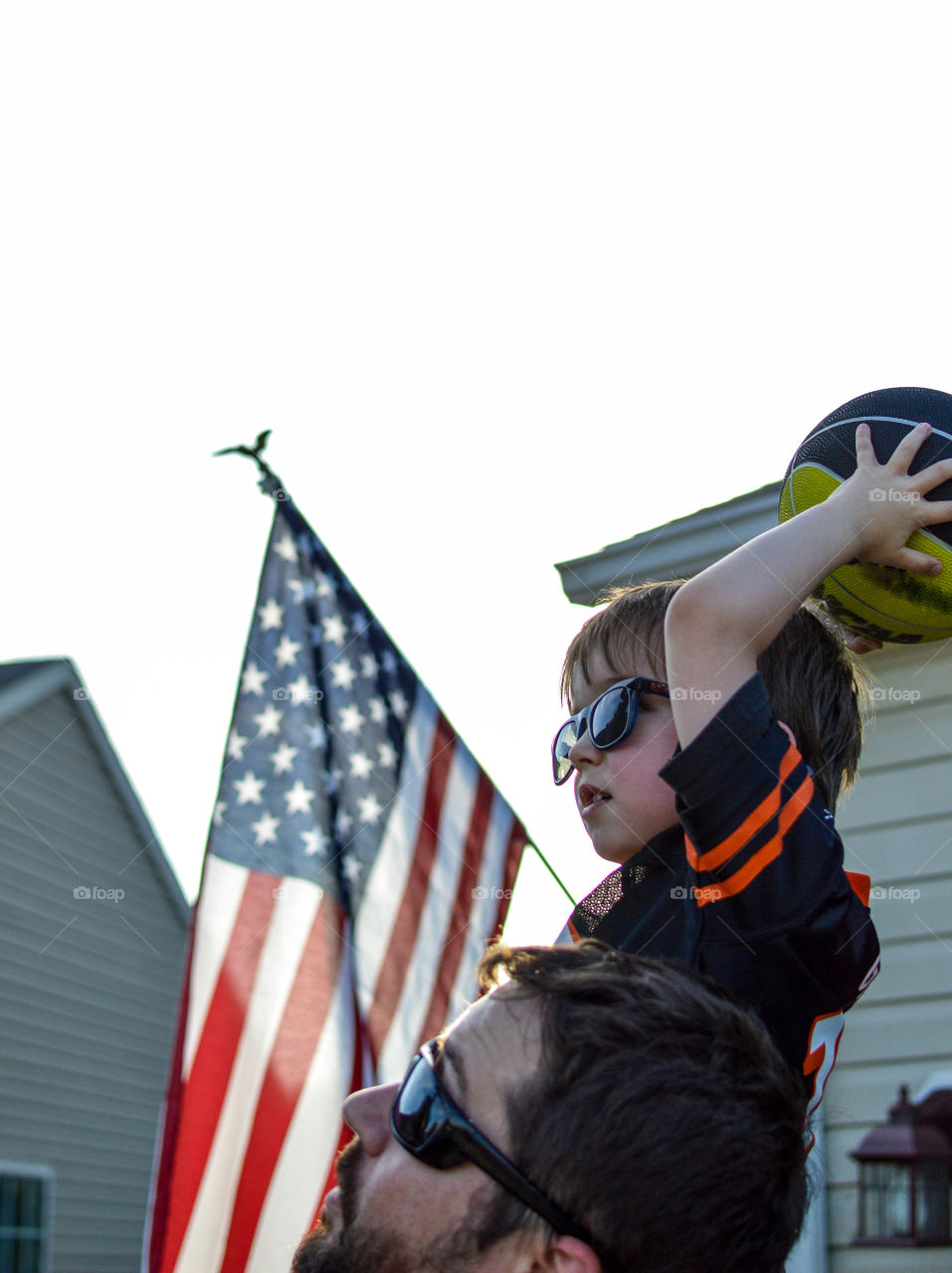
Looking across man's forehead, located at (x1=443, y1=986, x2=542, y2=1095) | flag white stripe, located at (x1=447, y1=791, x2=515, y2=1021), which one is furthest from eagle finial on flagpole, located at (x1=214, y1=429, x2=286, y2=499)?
man's forehead, located at (x1=443, y1=986, x2=542, y2=1095)

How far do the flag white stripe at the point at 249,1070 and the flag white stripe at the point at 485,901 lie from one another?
0.66 m

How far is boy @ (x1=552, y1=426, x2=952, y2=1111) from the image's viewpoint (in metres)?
1.77

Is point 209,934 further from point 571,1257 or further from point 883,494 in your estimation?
point 571,1257

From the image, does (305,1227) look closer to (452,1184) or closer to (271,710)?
(271,710)

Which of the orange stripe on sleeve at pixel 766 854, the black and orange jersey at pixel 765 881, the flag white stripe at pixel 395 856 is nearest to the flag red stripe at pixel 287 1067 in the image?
the flag white stripe at pixel 395 856

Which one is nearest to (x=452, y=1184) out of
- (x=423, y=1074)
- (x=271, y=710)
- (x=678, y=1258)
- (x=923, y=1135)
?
(x=423, y=1074)

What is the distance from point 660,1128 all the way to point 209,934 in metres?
3.64

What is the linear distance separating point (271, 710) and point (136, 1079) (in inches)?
352

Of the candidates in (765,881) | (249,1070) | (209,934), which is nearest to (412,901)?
(209,934)

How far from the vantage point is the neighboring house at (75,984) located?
Result: 1095cm

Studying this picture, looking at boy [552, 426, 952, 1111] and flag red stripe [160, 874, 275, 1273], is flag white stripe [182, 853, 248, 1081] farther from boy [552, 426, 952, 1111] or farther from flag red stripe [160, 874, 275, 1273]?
boy [552, 426, 952, 1111]

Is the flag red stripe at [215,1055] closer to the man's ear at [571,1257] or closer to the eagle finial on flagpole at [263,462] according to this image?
the eagle finial on flagpole at [263,462]

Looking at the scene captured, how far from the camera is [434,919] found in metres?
5.03

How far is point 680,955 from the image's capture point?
1943mm
